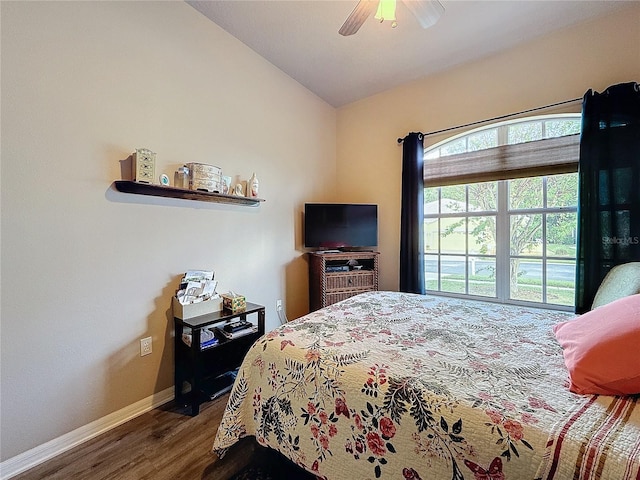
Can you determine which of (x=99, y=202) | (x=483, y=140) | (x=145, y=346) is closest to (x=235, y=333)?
(x=145, y=346)

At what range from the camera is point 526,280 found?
2.68 m

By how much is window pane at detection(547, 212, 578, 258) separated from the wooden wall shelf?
273 cm

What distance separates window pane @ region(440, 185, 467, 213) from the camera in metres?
3.01

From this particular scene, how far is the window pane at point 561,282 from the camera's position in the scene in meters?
2.46

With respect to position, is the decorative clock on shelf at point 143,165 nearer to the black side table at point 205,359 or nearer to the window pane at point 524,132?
the black side table at point 205,359

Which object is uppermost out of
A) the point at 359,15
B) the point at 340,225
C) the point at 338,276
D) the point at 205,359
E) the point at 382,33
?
the point at 382,33

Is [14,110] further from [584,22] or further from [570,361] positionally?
[584,22]

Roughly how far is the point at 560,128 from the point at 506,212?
0.83m

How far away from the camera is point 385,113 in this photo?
3377 millimetres

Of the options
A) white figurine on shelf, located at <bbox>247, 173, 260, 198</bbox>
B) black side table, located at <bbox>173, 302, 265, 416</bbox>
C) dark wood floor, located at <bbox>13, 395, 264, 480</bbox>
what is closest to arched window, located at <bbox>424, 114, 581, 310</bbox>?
white figurine on shelf, located at <bbox>247, 173, 260, 198</bbox>

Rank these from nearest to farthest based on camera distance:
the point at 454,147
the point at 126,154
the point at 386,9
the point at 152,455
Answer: the point at 152,455 < the point at 386,9 < the point at 126,154 < the point at 454,147

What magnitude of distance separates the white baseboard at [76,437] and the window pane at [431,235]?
9.37 ft

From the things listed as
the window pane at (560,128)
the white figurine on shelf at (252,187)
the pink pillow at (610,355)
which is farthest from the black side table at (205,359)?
the window pane at (560,128)

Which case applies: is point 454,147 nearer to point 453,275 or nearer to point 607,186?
point 607,186
